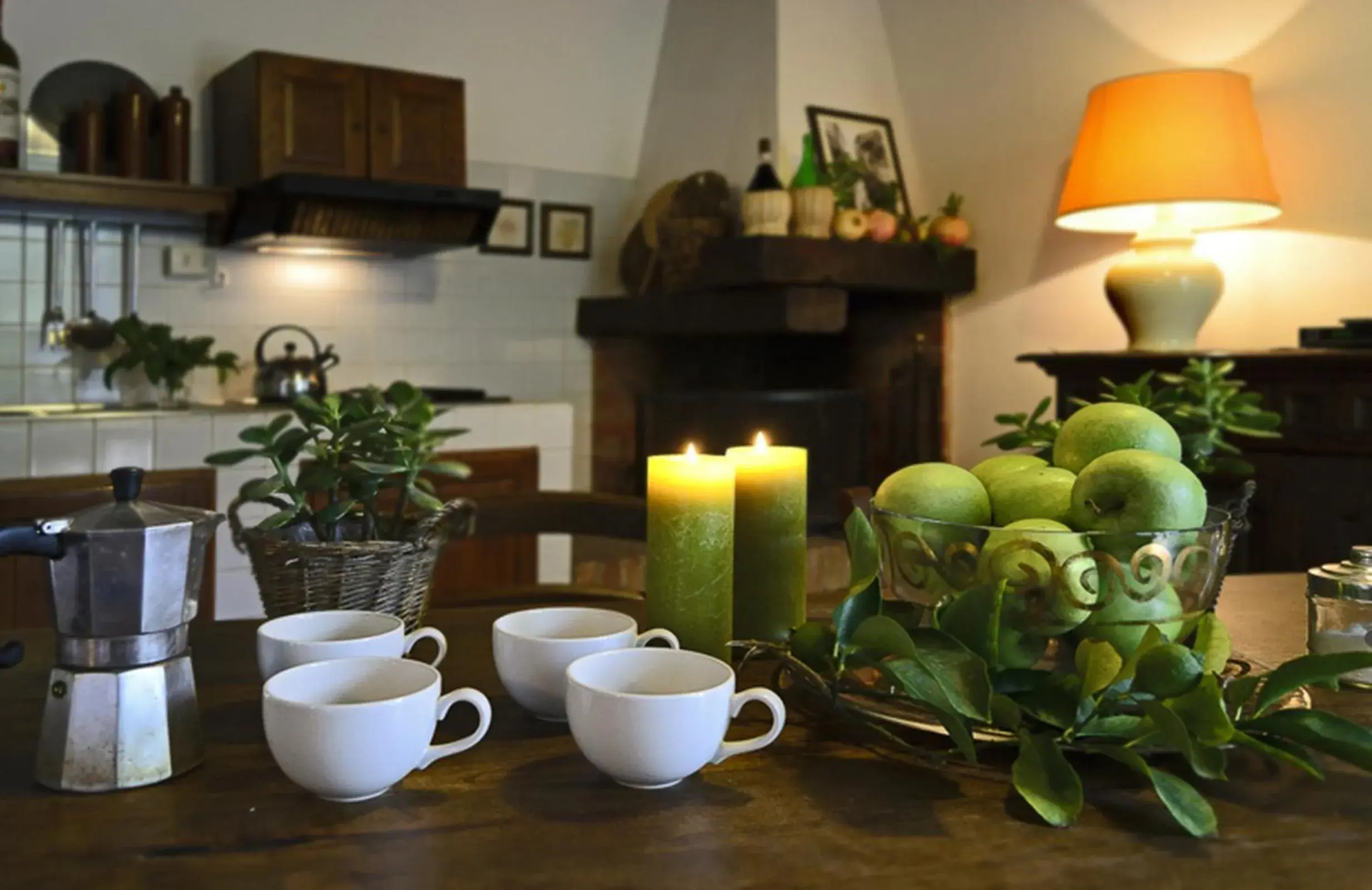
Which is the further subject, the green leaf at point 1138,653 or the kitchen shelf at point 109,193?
the kitchen shelf at point 109,193

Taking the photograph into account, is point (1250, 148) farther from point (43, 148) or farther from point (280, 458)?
point (43, 148)

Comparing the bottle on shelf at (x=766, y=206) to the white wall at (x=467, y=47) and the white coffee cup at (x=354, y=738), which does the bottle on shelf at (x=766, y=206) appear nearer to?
the white wall at (x=467, y=47)

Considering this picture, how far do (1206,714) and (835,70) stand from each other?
347cm

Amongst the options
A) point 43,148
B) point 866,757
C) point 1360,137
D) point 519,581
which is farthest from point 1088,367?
point 43,148

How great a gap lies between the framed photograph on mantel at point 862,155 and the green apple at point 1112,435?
113 inches

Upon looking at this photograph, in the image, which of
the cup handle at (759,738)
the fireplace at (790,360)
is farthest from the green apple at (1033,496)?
the fireplace at (790,360)

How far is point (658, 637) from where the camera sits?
34.0 inches

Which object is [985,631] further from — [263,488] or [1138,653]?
[263,488]

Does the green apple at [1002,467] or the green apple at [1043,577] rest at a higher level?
the green apple at [1002,467]

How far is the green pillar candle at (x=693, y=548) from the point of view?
861mm

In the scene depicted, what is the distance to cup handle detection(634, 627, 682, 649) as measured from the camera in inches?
32.8

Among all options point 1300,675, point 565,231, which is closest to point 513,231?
point 565,231

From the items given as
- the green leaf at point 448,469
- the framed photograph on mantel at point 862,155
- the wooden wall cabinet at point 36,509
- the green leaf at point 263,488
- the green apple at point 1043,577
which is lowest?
the wooden wall cabinet at point 36,509

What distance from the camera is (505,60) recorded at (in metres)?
4.18
